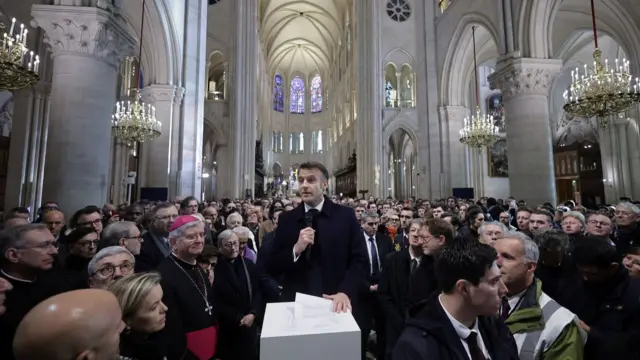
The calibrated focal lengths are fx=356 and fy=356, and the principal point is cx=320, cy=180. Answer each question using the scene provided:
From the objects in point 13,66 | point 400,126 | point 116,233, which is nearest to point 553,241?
point 116,233

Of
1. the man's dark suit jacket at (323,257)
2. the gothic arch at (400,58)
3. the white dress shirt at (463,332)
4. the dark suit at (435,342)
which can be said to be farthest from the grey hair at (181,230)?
the gothic arch at (400,58)

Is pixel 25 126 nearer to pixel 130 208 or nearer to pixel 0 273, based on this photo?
pixel 130 208

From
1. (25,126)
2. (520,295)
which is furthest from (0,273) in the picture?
(25,126)

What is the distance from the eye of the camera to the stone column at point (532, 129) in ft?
34.7

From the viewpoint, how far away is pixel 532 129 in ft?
35.1

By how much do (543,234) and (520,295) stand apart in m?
0.99

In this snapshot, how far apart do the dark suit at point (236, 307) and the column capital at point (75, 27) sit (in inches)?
230

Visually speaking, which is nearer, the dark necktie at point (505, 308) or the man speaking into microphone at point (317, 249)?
the dark necktie at point (505, 308)

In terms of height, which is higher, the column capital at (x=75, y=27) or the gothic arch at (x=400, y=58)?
the gothic arch at (x=400, y=58)

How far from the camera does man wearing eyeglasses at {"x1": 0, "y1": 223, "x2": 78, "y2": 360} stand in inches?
90.6

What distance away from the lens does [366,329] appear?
11.9 ft

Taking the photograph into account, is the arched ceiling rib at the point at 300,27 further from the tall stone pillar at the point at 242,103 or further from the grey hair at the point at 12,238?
the grey hair at the point at 12,238

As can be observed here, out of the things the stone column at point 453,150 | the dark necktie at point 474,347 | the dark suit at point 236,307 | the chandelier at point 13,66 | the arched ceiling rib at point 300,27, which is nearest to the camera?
the dark necktie at point 474,347

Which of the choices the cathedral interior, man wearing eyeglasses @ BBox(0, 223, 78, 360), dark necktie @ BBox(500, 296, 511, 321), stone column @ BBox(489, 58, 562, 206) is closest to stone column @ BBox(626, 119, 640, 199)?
the cathedral interior
